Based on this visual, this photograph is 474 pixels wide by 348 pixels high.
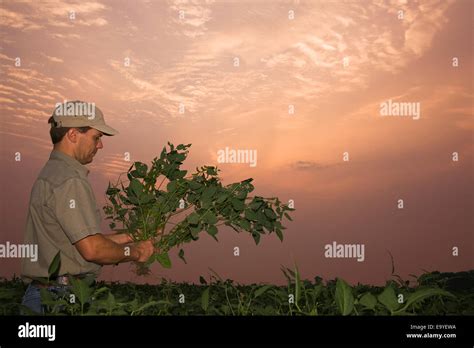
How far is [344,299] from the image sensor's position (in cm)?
238

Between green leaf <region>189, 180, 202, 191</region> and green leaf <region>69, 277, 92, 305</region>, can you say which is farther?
green leaf <region>189, 180, 202, 191</region>

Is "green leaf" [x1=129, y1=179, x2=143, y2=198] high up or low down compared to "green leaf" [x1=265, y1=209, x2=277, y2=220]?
up

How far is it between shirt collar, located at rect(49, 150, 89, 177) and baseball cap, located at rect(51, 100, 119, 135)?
232 millimetres

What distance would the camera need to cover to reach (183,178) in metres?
3.96

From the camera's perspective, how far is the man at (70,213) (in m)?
3.35

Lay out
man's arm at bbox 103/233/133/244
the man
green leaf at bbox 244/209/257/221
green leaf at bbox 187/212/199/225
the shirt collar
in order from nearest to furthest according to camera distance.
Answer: green leaf at bbox 187/212/199/225
the man
green leaf at bbox 244/209/257/221
the shirt collar
man's arm at bbox 103/233/133/244

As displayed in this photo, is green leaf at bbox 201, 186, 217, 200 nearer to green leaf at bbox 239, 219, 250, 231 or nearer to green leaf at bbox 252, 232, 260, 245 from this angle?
green leaf at bbox 239, 219, 250, 231

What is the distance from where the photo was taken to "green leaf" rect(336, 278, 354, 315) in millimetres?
2373

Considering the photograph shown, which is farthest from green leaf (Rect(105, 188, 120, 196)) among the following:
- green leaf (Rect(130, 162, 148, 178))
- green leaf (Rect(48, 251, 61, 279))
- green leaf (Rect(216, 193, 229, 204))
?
green leaf (Rect(48, 251, 61, 279))

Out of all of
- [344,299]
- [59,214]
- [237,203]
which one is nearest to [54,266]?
[59,214]

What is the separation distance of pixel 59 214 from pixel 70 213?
10cm

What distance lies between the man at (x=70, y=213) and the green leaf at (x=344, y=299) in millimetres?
1654
